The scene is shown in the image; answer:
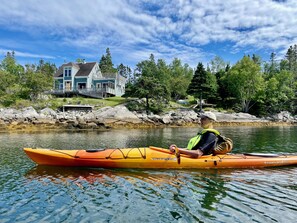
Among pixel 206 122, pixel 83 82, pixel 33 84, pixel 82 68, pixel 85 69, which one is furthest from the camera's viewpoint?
pixel 82 68

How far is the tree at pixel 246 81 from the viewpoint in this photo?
47750mm

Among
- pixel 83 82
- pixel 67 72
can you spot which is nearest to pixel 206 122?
pixel 83 82

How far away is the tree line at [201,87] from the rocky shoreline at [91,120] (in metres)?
4.20

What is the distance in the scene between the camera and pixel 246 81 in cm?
4853

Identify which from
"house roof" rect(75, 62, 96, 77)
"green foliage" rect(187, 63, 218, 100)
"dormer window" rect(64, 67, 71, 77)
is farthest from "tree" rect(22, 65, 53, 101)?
"green foliage" rect(187, 63, 218, 100)

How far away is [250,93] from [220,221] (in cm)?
4788

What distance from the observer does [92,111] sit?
35.9 metres

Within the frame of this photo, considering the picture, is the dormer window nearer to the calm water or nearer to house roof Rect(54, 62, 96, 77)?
house roof Rect(54, 62, 96, 77)

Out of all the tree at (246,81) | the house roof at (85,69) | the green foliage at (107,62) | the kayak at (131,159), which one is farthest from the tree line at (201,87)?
the kayak at (131,159)

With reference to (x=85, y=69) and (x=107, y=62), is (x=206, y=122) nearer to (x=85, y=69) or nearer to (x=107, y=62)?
(x=85, y=69)

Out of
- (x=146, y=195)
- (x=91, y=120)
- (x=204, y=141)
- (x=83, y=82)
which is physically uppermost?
(x=83, y=82)

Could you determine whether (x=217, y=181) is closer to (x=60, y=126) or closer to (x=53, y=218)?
(x=53, y=218)

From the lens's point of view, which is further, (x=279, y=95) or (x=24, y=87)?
(x=279, y=95)

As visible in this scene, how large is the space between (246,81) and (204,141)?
141ft
